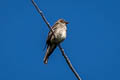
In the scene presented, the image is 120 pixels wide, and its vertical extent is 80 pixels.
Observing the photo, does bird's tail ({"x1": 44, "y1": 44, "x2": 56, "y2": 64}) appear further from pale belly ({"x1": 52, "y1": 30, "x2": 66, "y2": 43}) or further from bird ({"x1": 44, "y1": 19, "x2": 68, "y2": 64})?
pale belly ({"x1": 52, "y1": 30, "x2": 66, "y2": 43})

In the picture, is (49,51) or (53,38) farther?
(49,51)

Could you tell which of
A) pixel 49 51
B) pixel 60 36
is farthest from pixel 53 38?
pixel 49 51

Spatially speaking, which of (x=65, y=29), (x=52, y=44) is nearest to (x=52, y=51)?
(x=52, y=44)

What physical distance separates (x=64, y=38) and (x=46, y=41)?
0.62 meters

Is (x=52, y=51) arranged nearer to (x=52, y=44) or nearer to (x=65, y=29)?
(x=52, y=44)

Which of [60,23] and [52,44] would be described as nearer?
[52,44]

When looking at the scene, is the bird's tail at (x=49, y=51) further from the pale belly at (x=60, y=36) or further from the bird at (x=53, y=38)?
the pale belly at (x=60, y=36)

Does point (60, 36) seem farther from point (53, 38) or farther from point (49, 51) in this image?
point (49, 51)

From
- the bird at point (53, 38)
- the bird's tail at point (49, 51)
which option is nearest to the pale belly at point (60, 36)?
the bird at point (53, 38)

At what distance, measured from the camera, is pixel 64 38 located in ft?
29.6

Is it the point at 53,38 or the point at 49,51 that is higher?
the point at 53,38

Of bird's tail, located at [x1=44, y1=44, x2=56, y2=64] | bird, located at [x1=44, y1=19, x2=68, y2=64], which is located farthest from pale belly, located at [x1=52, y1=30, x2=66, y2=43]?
bird's tail, located at [x1=44, y1=44, x2=56, y2=64]

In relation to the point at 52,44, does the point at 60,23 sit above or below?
above

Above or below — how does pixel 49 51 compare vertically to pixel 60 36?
below
